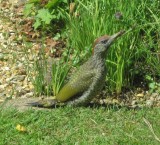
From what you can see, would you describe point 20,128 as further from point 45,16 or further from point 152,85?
point 45,16

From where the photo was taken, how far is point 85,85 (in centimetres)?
700

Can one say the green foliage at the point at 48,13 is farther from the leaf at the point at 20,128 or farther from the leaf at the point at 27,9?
the leaf at the point at 20,128

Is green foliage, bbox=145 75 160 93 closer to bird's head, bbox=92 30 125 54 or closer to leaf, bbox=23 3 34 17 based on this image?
bird's head, bbox=92 30 125 54

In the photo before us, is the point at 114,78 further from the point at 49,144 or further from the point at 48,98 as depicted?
the point at 49,144

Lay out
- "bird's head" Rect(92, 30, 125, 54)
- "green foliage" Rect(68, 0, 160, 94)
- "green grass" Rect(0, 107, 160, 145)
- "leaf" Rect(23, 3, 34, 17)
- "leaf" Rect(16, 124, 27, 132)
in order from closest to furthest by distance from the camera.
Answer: "green grass" Rect(0, 107, 160, 145), "leaf" Rect(16, 124, 27, 132), "bird's head" Rect(92, 30, 125, 54), "green foliage" Rect(68, 0, 160, 94), "leaf" Rect(23, 3, 34, 17)

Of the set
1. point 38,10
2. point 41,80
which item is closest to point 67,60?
point 41,80

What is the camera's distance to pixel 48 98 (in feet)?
24.0

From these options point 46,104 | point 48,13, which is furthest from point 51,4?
point 46,104

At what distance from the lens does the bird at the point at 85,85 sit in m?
6.98

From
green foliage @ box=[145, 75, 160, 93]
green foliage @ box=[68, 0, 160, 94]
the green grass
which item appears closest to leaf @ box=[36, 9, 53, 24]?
green foliage @ box=[68, 0, 160, 94]

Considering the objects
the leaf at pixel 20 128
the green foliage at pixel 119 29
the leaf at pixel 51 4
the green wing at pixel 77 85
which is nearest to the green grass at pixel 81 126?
the leaf at pixel 20 128

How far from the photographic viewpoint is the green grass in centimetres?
627

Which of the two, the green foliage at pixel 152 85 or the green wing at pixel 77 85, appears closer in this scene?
the green wing at pixel 77 85

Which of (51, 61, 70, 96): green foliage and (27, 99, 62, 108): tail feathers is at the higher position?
(51, 61, 70, 96): green foliage
